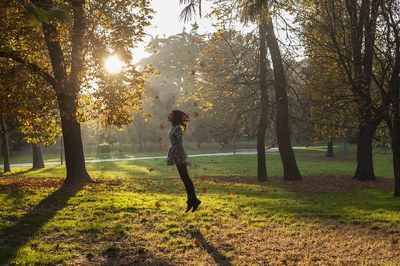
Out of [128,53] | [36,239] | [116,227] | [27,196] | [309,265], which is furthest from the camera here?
[128,53]

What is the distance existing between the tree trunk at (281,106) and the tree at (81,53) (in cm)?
622

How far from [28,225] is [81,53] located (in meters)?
6.82

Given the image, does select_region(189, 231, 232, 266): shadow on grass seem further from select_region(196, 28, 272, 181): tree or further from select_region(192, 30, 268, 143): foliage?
select_region(196, 28, 272, 181): tree

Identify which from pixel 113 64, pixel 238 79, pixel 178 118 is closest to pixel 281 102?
pixel 238 79

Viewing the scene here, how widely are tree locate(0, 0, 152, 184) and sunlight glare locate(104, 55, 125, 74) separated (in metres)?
0.22

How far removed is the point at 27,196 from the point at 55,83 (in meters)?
4.12

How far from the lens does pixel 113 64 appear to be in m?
13.1

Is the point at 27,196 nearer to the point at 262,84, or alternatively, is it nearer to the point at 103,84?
the point at 103,84

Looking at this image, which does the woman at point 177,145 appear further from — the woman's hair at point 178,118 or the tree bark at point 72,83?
the tree bark at point 72,83

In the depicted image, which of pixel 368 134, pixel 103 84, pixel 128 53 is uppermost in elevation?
pixel 128 53

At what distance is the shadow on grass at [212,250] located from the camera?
5.62 meters

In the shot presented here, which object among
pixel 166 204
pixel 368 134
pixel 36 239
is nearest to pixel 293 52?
pixel 368 134

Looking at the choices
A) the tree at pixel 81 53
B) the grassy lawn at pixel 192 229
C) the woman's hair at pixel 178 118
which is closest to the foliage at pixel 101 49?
the tree at pixel 81 53

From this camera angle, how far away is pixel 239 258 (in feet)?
18.9
